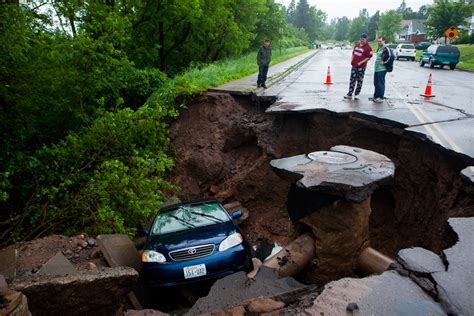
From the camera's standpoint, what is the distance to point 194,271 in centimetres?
583

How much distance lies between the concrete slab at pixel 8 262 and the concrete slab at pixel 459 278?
571 cm

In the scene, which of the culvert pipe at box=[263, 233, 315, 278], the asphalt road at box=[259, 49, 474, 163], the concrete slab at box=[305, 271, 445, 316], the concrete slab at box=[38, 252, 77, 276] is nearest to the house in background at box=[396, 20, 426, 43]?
the asphalt road at box=[259, 49, 474, 163]

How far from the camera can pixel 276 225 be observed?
34.5ft

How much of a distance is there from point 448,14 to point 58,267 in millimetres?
46278

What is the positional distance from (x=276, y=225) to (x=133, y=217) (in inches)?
162

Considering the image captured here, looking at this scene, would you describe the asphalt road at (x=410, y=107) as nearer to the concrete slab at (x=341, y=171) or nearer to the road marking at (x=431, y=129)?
the road marking at (x=431, y=129)

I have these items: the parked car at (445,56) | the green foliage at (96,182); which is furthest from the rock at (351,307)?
the parked car at (445,56)

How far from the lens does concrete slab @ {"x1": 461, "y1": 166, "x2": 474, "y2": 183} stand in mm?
5566

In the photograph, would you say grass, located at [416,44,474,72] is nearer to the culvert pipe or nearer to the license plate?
the culvert pipe

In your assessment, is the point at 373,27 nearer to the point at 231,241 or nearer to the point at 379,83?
the point at 379,83

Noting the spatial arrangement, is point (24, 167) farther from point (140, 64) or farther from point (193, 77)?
point (140, 64)

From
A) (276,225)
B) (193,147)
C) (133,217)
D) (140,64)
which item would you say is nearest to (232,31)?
(140,64)

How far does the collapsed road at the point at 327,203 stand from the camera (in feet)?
10.9

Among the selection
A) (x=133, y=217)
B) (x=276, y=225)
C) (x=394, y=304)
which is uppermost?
(x=394, y=304)
